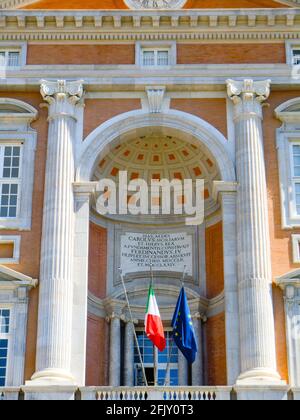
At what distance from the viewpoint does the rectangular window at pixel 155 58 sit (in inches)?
1216

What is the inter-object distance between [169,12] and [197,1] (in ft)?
4.26

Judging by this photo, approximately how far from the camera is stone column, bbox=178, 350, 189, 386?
29016mm

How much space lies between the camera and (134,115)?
30125mm

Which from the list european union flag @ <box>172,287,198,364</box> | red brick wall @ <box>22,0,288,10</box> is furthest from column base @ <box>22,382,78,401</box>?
red brick wall @ <box>22,0,288,10</box>

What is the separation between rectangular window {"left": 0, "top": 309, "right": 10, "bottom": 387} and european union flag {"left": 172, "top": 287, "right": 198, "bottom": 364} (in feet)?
15.6

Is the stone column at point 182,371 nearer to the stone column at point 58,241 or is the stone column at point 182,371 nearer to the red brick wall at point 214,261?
the red brick wall at point 214,261

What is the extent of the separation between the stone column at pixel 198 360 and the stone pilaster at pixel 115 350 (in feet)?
7.51

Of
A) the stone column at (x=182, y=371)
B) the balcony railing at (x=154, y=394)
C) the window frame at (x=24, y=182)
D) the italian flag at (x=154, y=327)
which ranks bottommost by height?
the balcony railing at (x=154, y=394)

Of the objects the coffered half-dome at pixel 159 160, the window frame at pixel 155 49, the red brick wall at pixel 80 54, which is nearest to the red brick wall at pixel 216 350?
the coffered half-dome at pixel 159 160

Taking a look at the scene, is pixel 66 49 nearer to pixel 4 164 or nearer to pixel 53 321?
pixel 4 164

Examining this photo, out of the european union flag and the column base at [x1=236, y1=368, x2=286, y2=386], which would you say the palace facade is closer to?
the column base at [x1=236, y1=368, x2=286, y2=386]

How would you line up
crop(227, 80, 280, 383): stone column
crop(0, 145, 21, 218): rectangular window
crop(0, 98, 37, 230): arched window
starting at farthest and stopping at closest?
crop(0, 145, 21, 218): rectangular window
crop(0, 98, 37, 230): arched window
crop(227, 80, 280, 383): stone column

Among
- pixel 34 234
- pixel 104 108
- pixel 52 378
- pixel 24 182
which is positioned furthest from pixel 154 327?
pixel 104 108

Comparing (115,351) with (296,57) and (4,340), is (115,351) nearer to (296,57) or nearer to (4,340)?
(4,340)
